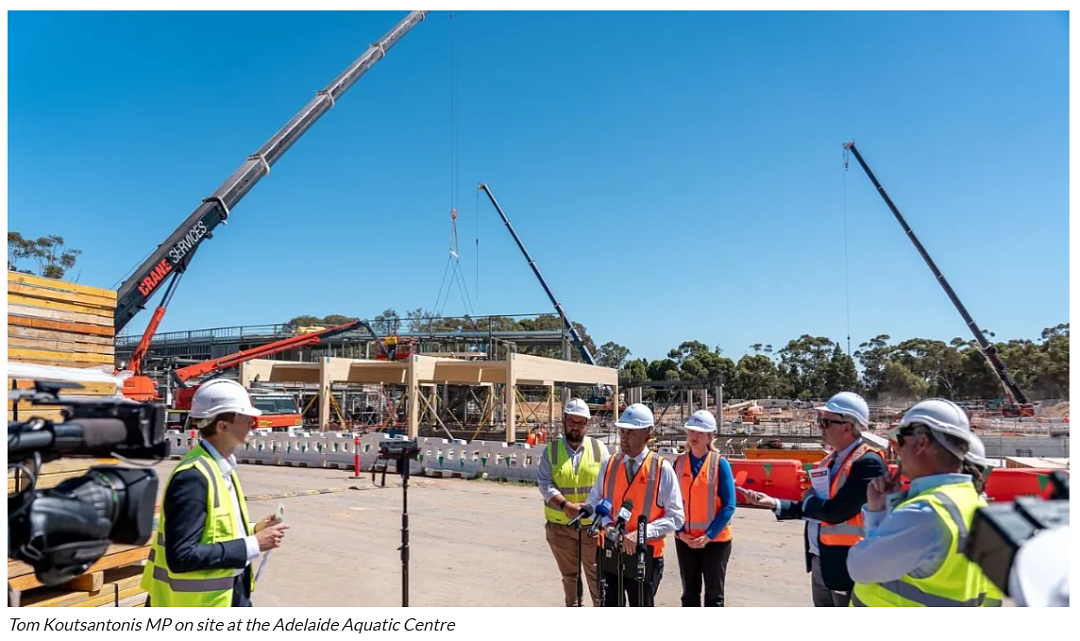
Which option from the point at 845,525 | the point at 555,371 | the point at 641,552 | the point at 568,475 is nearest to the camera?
the point at 845,525

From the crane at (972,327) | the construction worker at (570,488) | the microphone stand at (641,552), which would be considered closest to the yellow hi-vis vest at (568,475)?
the construction worker at (570,488)

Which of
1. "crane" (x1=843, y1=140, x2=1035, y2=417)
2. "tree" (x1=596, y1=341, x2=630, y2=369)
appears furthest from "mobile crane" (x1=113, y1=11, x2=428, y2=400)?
"tree" (x1=596, y1=341, x2=630, y2=369)

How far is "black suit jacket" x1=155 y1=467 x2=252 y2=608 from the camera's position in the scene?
309cm

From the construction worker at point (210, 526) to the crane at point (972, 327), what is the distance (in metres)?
45.8

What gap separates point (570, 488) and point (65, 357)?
13.0 feet

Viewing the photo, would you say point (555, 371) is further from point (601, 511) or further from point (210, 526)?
point (210, 526)

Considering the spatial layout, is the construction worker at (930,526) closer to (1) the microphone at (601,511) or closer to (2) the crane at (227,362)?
(1) the microphone at (601,511)

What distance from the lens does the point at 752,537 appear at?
992 centimetres

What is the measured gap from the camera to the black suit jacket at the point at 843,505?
3.98m

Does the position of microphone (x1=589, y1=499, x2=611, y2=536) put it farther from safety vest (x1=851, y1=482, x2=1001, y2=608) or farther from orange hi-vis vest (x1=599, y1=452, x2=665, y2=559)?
safety vest (x1=851, y1=482, x2=1001, y2=608)

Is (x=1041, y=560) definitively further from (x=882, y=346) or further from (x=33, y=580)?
(x=882, y=346)

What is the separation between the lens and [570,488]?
5.72 metres

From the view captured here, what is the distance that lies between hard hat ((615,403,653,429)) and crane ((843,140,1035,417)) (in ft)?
142

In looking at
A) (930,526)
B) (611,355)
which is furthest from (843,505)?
(611,355)
